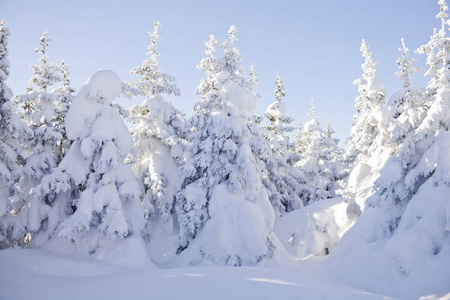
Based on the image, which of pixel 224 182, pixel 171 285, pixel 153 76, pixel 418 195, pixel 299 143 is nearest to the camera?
pixel 171 285

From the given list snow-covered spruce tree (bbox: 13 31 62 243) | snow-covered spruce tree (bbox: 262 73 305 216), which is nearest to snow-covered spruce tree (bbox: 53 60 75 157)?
snow-covered spruce tree (bbox: 13 31 62 243)

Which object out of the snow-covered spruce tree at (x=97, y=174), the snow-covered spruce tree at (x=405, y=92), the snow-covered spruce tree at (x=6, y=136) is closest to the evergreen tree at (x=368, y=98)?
the snow-covered spruce tree at (x=405, y=92)

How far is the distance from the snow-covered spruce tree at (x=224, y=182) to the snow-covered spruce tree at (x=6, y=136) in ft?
29.0

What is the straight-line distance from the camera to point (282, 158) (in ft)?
95.3

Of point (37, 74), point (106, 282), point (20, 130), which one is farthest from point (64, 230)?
point (37, 74)

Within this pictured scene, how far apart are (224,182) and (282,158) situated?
12773 mm

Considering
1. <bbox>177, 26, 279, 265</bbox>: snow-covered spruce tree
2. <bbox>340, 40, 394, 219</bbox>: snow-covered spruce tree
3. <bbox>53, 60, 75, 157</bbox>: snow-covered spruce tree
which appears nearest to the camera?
<bbox>177, 26, 279, 265</bbox>: snow-covered spruce tree

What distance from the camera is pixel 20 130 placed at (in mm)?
15773

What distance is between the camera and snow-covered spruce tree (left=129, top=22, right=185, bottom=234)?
25.5 metres

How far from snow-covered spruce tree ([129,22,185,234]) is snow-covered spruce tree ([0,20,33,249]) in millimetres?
10355

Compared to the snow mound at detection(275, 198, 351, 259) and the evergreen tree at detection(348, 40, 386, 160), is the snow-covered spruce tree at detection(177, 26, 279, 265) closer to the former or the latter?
the snow mound at detection(275, 198, 351, 259)

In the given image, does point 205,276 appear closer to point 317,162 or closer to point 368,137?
point 368,137

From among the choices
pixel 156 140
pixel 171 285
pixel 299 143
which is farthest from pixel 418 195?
pixel 299 143

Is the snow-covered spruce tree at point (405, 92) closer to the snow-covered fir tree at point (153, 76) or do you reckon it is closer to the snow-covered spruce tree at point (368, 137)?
the snow-covered spruce tree at point (368, 137)
